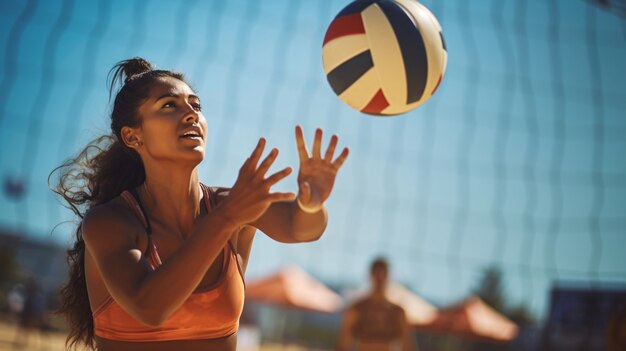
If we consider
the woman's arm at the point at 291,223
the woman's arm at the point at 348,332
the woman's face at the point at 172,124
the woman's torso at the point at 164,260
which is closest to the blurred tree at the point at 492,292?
the woman's arm at the point at 348,332

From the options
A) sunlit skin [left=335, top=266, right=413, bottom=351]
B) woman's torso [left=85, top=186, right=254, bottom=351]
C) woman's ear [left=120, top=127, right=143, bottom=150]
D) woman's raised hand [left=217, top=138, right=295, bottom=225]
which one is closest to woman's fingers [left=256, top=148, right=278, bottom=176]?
woman's raised hand [left=217, top=138, right=295, bottom=225]

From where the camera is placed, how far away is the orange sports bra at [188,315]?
1823 mm

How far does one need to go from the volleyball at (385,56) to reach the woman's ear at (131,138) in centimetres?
94

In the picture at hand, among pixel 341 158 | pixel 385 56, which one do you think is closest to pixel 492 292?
pixel 385 56

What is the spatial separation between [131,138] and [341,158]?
2.00ft

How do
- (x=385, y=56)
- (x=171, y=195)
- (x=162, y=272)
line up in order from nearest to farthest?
(x=162, y=272), (x=171, y=195), (x=385, y=56)

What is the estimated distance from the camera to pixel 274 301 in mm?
13555

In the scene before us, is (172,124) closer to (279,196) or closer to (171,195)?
(171,195)

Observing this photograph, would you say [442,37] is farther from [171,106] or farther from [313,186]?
[171,106]

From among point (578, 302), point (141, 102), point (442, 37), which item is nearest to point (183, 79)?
point (141, 102)

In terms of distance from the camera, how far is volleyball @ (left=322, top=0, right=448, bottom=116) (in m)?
2.56

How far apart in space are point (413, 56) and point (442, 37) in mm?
228

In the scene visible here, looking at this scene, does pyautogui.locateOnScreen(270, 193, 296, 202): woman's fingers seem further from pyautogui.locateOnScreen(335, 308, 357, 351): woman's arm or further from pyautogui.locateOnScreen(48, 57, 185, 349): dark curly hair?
pyautogui.locateOnScreen(335, 308, 357, 351): woman's arm

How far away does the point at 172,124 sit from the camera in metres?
1.88
